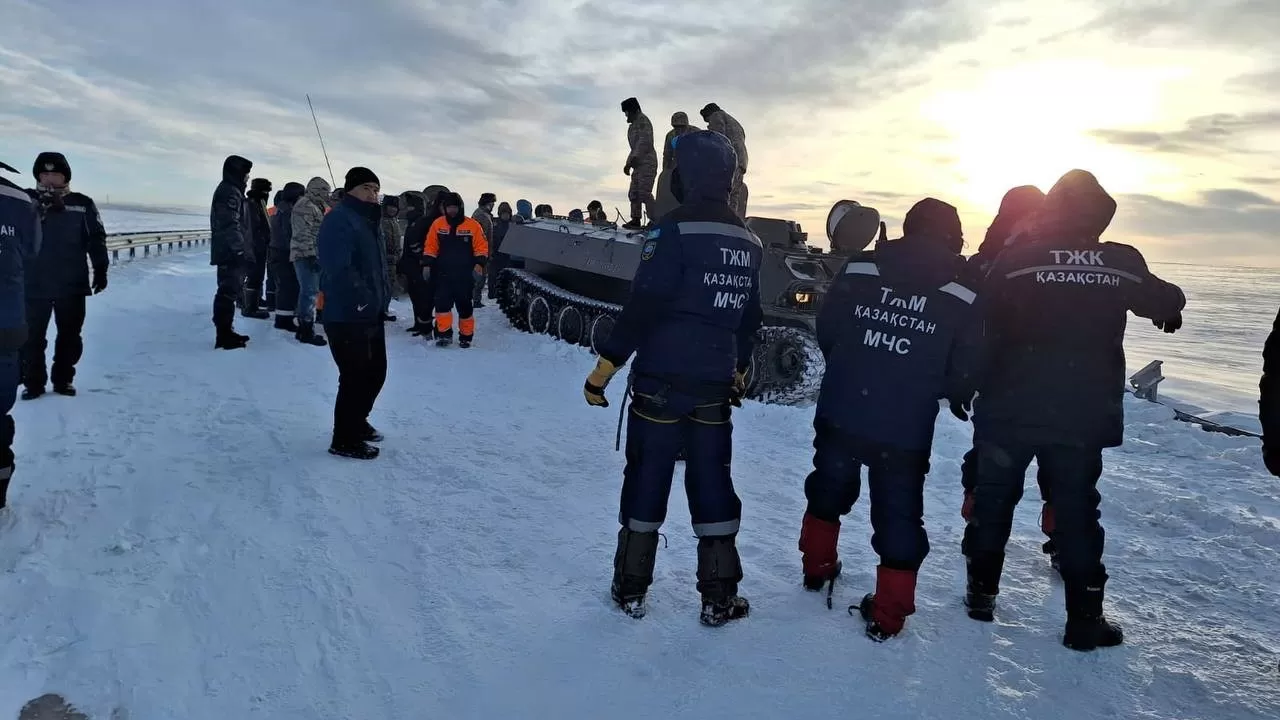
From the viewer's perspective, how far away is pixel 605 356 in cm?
305

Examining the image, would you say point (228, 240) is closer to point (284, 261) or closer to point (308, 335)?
point (308, 335)

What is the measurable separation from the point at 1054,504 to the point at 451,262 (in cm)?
825

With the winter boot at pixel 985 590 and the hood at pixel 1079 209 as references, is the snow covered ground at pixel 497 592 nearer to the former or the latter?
the winter boot at pixel 985 590

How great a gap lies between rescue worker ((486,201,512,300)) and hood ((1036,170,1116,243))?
11811 mm

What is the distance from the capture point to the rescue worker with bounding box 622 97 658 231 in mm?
10641

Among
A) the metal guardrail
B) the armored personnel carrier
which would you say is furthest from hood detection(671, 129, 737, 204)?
the metal guardrail

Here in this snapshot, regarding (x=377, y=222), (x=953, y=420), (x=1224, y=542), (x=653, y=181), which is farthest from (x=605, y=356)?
(x=653, y=181)

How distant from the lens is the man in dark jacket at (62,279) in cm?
577

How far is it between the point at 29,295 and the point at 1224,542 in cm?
867

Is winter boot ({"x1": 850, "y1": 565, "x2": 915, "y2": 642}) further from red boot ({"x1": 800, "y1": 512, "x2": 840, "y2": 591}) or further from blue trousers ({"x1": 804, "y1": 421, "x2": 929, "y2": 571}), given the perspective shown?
red boot ({"x1": 800, "y1": 512, "x2": 840, "y2": 591})

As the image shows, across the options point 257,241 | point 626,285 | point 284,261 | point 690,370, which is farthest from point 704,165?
point 257,241

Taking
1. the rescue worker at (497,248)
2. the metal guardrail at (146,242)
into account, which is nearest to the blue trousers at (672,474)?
the rescue worker at (497,248)

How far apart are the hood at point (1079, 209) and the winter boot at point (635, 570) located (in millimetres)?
2252

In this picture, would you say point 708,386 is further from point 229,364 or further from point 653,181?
point 653,181
